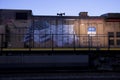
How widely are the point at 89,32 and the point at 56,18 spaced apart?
170cm

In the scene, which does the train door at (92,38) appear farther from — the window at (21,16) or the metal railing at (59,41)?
the window at (21,16)

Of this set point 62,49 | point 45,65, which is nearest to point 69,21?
point 62,49

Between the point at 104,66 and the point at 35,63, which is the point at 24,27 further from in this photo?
the point at 104,66

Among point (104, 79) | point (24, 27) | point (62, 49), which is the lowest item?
point (104, 79)

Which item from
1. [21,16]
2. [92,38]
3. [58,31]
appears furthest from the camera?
[58,31]

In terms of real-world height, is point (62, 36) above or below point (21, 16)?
below

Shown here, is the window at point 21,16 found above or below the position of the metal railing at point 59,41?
above

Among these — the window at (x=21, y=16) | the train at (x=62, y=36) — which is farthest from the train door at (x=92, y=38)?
the window at (x=21, y=16)

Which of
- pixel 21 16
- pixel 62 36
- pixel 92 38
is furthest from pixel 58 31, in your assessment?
pixel 21 16

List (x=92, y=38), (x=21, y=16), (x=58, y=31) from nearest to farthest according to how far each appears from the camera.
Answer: (x=21, y=16)
(x=92, y=38)
(x=58, y=31)

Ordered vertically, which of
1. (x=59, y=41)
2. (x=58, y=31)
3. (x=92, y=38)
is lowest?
(x=59, y=41)

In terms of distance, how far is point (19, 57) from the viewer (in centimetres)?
1122

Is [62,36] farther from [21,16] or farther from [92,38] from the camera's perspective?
[21,16]

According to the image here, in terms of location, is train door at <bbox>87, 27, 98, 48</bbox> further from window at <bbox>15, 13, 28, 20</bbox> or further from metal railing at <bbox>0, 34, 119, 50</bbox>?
window at <bbox>15, 13, 28, 20</bbox>
